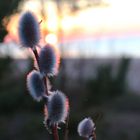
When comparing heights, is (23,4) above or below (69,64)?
above

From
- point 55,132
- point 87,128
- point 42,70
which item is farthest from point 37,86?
point 87,128

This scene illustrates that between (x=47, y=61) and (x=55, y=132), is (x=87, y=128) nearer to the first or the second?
(x=55, y=132)

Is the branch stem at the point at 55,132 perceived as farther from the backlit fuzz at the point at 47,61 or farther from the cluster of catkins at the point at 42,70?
the backlit fuzz at the point at 47,61

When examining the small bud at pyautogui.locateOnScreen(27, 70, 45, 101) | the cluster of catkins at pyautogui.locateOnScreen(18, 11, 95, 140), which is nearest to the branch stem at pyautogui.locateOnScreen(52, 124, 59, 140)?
the cluster of catkins at pyautogui.locateOnScreen(18, 11, 95, 140)

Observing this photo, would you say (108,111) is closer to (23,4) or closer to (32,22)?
(23,4)

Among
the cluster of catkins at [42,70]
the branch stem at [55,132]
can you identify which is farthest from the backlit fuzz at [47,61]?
the branch stem at [55,132]

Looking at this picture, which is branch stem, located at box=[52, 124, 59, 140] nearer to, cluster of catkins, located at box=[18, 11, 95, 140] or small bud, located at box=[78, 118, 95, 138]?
cluster of catkins, located at box=[18, 11, 95, 140]

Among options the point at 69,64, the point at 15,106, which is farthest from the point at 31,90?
the point at 69,64
